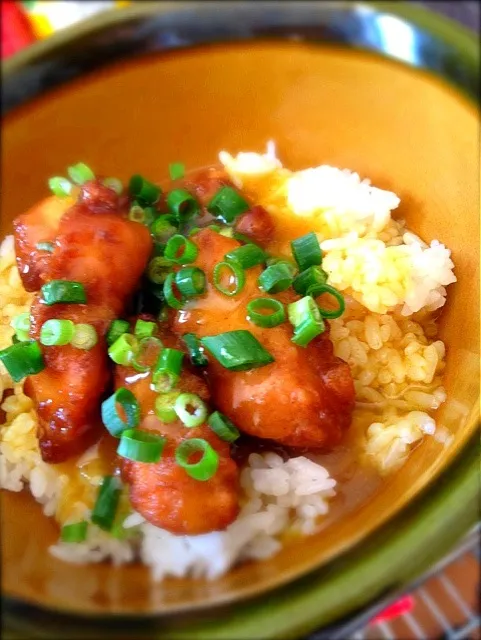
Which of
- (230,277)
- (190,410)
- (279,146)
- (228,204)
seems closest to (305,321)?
(230,277)

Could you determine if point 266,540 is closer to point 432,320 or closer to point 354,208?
point 432,320

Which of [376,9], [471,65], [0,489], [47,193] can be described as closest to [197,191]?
[47,193]

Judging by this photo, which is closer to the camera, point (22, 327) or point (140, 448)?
point (140, 448)

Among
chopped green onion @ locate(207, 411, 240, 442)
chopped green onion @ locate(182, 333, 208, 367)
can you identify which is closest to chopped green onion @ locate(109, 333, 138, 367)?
chopped green onion @ locate(182, 333, 208, 367)

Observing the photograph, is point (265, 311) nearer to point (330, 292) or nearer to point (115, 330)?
point (330, 292)

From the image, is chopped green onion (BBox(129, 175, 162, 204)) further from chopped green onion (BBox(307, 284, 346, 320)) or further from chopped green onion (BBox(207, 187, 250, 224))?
chopped green onion (BBox(307, 284, 346, 320))

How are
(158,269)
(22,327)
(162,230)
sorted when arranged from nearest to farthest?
1. (22,327)
2. (158,269)
3. (162,230)
